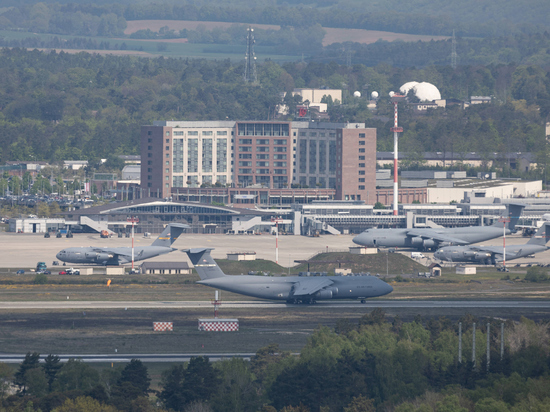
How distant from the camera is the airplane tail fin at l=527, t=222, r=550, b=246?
14075 cm

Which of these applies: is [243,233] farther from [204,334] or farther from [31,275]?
[204,334]

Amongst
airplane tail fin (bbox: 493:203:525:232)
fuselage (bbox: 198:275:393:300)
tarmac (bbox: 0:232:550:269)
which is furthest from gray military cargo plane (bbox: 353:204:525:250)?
fuselage (bbox: 198:275:393:300)

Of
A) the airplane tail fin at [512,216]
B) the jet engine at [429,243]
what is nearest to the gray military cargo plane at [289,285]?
the jet engine at [429,243]

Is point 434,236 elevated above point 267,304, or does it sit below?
above

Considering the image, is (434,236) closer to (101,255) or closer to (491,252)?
(491,252)

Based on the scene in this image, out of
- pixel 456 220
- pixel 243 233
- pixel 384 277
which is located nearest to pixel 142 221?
pixel 243 233

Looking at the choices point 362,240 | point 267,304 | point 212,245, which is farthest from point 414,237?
point 267,304

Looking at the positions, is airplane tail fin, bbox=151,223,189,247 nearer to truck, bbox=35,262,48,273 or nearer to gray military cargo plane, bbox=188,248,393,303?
truck, bbox=35,262,48,273

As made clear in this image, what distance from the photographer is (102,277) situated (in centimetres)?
12306

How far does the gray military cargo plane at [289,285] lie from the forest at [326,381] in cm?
2840

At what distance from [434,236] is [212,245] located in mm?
37305

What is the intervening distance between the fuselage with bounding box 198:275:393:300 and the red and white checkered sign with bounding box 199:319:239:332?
40.5 ft

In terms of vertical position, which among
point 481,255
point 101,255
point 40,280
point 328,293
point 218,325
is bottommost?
point 218,325

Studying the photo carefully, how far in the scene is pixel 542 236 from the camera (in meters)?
141
